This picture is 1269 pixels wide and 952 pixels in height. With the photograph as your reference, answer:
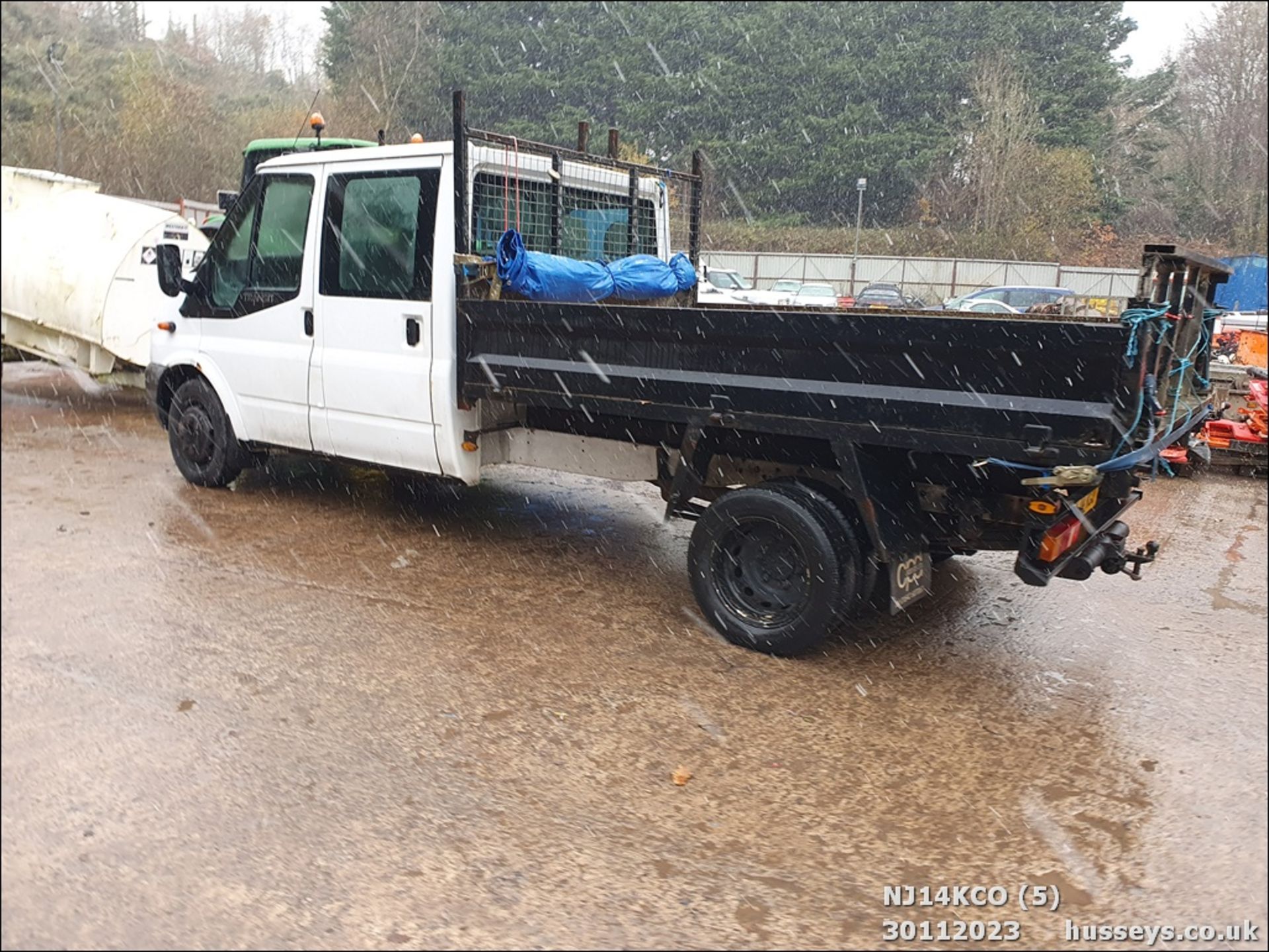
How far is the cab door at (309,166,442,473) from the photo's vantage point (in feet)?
18.5

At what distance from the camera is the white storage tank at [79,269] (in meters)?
9.75

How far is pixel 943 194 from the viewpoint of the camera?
36.2 metres

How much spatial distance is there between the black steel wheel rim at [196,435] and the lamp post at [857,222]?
922 inches

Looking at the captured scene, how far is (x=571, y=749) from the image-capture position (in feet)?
12.0

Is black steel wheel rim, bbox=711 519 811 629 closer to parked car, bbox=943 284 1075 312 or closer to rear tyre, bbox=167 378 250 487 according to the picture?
rear tyre, bbox=167 378 250 487

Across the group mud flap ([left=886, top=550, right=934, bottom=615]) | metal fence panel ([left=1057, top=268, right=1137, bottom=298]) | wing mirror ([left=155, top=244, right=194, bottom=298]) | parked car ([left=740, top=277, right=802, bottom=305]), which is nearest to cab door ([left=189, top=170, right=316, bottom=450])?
wing mirror ([left=155, top=244, right=194, bottom=298])

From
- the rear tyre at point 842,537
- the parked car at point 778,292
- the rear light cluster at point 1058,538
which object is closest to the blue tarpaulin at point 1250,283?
the parked car at point 778,292

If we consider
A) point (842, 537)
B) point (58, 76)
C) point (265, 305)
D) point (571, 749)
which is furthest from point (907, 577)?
point (58, 76)

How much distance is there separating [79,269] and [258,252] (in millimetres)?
4734

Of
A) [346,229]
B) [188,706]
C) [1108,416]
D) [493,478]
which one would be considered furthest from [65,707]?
[493,478]

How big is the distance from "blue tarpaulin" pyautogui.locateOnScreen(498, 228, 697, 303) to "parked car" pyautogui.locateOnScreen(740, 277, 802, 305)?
10.9 metres

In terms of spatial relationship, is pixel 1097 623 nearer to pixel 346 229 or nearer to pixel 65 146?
pixel 346 229

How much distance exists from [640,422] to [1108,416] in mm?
2438

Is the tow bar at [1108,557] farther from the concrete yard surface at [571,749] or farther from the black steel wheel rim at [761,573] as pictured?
the black steel wheel rim at [761,573]
